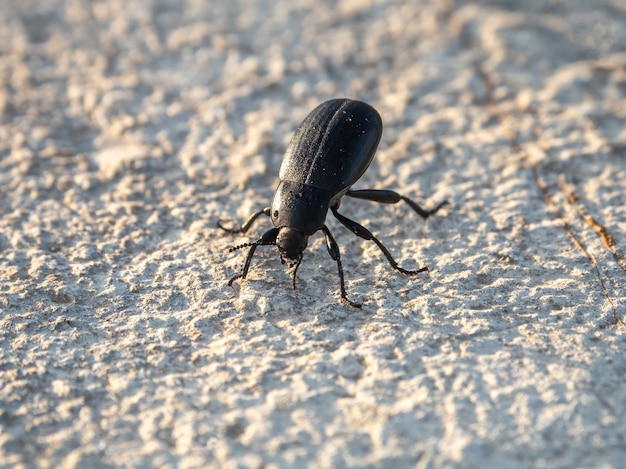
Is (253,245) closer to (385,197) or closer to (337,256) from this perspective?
(337,256)

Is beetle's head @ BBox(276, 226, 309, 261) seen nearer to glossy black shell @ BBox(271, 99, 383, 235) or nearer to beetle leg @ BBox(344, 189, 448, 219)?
glossy black shell @ BBox(271, 99, 383, 235)

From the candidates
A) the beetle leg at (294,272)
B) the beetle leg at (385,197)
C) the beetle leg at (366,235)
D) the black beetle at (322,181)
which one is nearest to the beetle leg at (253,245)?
the black beetle at (322,181)

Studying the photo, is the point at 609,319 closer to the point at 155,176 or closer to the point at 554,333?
the point at 554,333

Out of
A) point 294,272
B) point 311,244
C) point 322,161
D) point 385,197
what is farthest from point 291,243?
point 385,197

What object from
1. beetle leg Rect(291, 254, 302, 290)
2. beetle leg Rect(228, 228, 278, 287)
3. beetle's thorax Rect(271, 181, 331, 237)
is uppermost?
beetle's thorax Rect(271, 181, 331, 237)

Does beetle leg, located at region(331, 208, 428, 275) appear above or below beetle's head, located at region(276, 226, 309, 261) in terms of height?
below

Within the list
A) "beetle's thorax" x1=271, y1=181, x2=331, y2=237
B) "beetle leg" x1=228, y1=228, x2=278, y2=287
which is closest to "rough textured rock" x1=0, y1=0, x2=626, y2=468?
"beetle leg" x1=228, y1=228, x2=278, y2=287

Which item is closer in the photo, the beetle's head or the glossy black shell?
Result: the beetle's head

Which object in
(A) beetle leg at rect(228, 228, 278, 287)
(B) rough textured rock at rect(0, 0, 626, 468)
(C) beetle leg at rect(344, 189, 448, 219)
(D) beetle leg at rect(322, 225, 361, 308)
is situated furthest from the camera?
(C) beetle leg at rect(344, 189, 448, 219)

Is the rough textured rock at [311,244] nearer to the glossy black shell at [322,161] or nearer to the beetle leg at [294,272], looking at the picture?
the beetle leg at [294,272]
